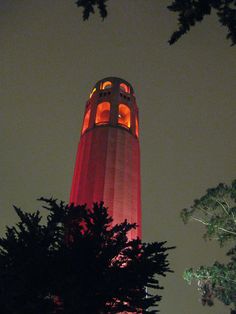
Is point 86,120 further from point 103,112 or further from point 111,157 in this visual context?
point 111,157

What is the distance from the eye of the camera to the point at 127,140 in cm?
3005

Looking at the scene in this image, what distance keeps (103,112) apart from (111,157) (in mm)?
6587

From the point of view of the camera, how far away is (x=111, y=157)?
28203mm

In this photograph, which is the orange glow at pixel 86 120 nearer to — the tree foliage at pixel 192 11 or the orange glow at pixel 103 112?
the orange glow at pixel 103 112

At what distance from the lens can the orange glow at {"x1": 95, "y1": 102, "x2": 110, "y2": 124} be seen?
3219 centimetres

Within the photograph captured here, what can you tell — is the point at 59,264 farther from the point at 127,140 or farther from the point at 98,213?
the point at 127,140

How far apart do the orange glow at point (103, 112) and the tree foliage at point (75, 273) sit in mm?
22853

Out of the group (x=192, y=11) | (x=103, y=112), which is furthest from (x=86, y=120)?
(x=192, y=11)

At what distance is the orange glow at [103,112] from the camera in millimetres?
32188

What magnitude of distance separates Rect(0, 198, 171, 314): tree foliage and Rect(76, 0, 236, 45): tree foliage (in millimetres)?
5746

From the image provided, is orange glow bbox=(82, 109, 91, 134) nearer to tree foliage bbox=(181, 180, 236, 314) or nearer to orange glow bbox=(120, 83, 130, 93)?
orange glow bbox=(120, 83, 130, 93)

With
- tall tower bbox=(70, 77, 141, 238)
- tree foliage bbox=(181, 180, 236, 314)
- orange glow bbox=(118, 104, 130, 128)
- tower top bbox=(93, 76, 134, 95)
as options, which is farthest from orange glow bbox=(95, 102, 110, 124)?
tree foliage bbox=(181, 180, 236, 314)

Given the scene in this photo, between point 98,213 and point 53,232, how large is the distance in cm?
138

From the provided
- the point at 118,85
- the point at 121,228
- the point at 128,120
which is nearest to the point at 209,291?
the point at 121,228
